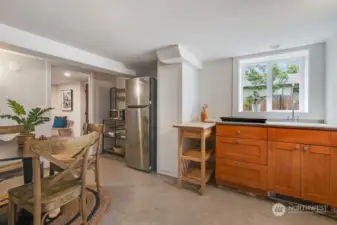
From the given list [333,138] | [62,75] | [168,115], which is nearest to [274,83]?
[333,138]

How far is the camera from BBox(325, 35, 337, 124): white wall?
2086 mm

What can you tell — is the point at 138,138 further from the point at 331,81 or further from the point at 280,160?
the point at 331,81

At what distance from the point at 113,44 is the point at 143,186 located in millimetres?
2170

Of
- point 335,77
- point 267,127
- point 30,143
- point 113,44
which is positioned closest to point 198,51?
point 113,44

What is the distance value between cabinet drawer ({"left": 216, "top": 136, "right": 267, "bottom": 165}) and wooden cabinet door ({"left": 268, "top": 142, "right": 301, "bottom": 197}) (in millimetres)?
91

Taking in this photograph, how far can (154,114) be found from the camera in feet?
10.6

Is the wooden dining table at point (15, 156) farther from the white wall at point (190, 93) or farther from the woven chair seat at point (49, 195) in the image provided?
the white wall at point (190, 93)

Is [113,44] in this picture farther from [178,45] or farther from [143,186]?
[143,186]

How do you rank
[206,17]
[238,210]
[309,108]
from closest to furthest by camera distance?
1. [206,17]
2. [238,210]
3. [309,108]

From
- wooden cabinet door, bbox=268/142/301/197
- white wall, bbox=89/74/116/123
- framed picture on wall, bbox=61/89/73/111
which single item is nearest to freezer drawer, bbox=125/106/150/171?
white wall, bbox=89/74/116/123

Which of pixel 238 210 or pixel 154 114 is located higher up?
pixel 154 114

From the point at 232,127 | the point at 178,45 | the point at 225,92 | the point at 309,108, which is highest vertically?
the point at 178,45

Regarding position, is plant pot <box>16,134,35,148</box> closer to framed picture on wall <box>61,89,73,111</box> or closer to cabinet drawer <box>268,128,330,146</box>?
cabinet drawer <box>268,128,330,146</box>

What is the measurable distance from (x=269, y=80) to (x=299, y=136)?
1.24 metres
